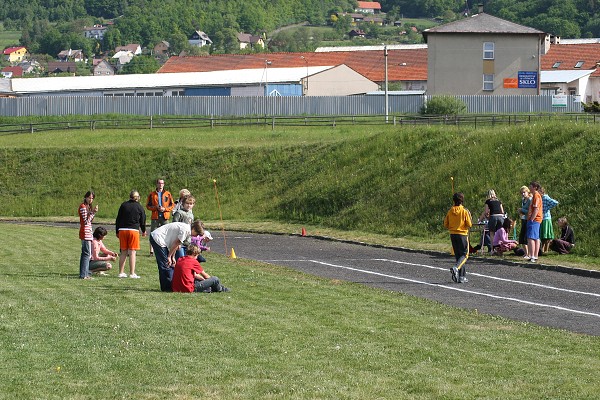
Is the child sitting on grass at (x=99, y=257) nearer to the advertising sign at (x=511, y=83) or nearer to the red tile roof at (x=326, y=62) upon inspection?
the advertising sign at (x=511, y=83)

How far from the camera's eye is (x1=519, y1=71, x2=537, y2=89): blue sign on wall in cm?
7812

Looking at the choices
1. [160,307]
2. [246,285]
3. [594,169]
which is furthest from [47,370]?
[594,169]

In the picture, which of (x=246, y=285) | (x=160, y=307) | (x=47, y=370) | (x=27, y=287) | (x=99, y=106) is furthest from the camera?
(x=99, y=106)

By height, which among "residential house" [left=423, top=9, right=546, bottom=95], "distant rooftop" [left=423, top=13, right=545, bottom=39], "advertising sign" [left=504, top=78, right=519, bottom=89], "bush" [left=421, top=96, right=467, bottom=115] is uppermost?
"distant rooftop" [left=423, top=13, right=545, bottom=39]

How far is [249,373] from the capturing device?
12.4 m

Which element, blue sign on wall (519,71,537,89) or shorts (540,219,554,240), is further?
blue sign on wall (519,71,537,89)

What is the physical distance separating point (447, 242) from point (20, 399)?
74.8 feet

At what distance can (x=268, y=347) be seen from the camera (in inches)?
551

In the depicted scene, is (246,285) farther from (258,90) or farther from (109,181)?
(258,90)

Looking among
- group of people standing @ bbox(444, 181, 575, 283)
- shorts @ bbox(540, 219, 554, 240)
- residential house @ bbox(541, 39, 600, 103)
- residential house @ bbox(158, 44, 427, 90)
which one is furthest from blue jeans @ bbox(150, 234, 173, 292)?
residential house @ bbox(158, 44, 427, 90)

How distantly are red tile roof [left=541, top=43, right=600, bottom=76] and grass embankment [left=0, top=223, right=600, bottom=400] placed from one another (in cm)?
9209

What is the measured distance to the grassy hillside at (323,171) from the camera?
34625 mm

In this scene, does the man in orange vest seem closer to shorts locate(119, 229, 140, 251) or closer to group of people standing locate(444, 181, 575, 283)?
shorts locate(119, 229, 140, 251)

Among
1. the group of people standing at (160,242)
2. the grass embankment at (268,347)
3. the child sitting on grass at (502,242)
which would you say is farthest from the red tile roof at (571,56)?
the grass embankment at (268,347)
